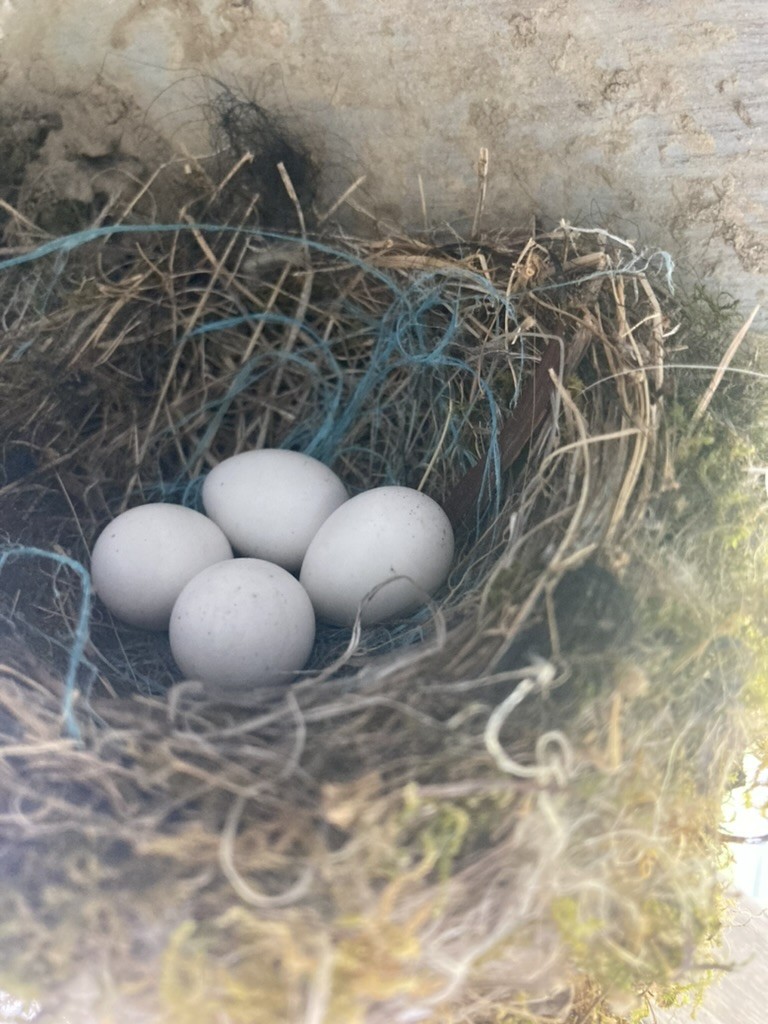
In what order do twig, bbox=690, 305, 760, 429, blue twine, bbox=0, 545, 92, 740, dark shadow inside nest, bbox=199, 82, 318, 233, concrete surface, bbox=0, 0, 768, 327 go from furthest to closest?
dark shadow inside nest, bbox=199, 82, 318, 233
concrete surface, bbox=0, 0, 768, 327
twig, bbox=690, 305, 760, 429
blue twine, bbox=0, 545, 92, 740

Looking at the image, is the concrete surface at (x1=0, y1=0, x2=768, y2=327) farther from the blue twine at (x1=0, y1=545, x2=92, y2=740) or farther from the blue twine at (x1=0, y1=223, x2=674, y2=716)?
the blue twine at (x1=0, y1=545, x2=92, y2=740)

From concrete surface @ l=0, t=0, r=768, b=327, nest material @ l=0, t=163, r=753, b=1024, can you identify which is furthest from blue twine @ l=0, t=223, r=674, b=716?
concrete surface @ l=0, t=0, r=768, b=327

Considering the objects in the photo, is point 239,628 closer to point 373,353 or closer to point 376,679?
point 376,679

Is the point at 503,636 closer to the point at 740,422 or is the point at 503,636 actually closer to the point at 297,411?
the point at 740,422

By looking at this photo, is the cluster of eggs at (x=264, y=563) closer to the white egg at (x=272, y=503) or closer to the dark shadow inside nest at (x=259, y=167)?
the white egg at (x=272, y=503)

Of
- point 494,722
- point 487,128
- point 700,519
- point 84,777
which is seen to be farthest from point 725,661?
point 487,128

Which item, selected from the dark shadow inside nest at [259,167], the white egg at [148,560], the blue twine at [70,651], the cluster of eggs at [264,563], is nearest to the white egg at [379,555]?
the cluster of eggs at [264,563]

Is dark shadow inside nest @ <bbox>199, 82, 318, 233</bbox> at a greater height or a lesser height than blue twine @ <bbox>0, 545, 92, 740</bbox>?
greater
